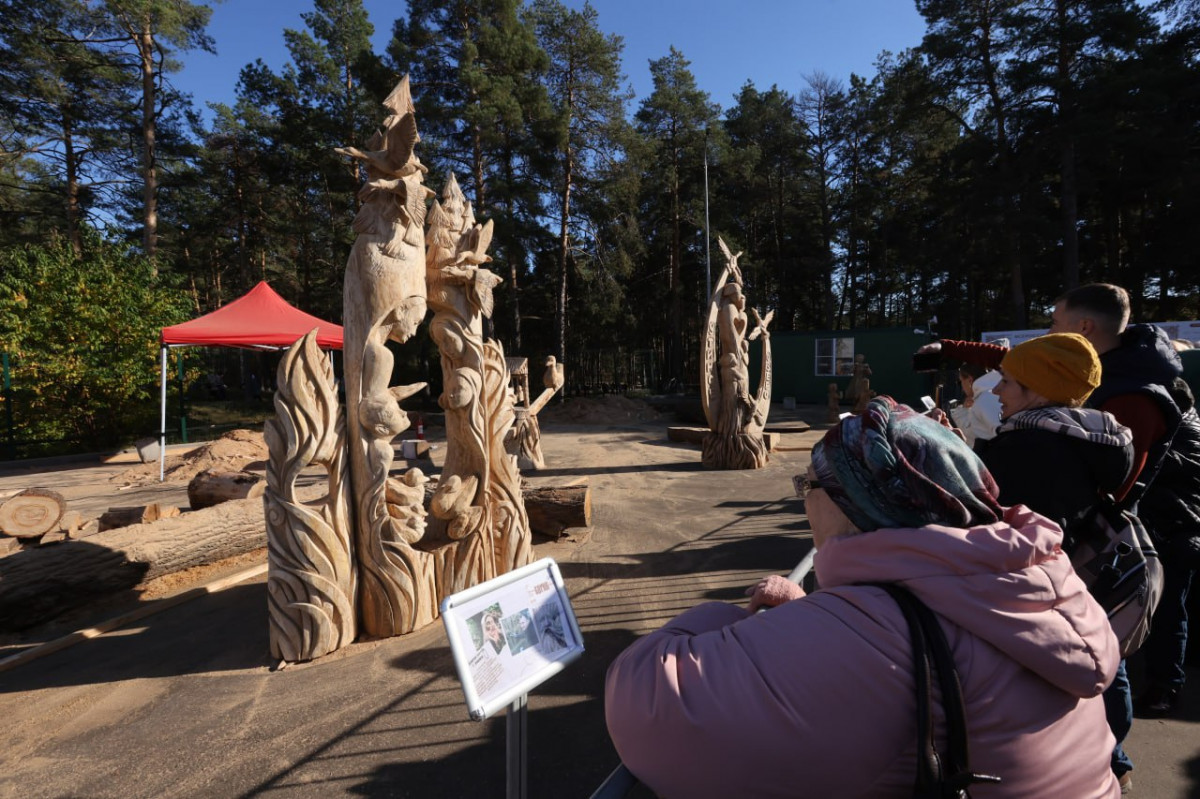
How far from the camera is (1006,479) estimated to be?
1.58 metres

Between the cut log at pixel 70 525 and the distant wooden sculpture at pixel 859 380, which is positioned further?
the distant wooden sculpture at pixel 859 380

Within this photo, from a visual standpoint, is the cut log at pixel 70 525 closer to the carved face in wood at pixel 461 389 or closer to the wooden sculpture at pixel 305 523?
the wooden sculpture at pixel 305 523

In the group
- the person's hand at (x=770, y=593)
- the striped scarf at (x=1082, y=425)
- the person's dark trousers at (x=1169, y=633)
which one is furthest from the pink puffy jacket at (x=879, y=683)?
the person's dark trousers at (x=1169, y=633)

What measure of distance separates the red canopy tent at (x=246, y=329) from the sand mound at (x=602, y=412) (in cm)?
791

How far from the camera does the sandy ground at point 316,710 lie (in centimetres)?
221

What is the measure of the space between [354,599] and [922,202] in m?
26.3

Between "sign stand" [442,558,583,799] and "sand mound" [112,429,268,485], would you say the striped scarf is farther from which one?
"sand mound" [112,429,268,485]

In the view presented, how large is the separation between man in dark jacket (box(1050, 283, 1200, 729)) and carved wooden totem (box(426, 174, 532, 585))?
3.15 metres

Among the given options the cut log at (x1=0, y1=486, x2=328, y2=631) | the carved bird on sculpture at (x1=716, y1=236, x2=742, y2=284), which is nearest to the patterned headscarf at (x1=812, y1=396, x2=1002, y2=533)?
the cut log at (x1=0, y1=486, x2=328, y2=631)

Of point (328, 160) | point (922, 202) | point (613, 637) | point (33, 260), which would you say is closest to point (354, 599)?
point (613, 637)

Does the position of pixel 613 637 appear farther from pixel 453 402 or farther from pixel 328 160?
pixel 328 160

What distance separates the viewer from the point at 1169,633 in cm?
231

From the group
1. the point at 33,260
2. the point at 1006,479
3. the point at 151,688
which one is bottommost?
the point at 151,688

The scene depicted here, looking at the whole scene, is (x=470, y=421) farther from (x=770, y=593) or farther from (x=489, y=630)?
(x=770, y=593)
